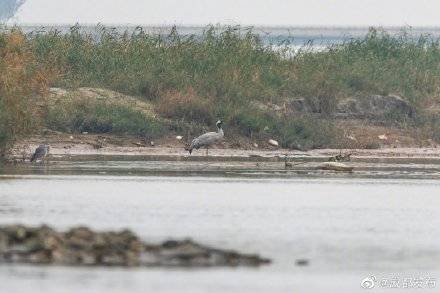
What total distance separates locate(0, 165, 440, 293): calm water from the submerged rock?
1.52 ft

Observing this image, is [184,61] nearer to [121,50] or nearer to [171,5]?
[121,50]

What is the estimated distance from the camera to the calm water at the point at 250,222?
17750 millimetres

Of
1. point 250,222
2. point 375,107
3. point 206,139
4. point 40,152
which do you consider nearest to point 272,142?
point 206,139

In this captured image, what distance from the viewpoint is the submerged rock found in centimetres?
1884

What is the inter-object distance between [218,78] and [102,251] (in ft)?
86.2

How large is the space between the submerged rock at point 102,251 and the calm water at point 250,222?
1.52ft

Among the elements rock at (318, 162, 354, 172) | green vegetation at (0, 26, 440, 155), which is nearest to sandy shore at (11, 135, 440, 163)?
green vegetation at (0, 26, 440, 155)

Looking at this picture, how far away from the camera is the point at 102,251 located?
19078 millimetres

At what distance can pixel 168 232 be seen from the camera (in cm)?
2223

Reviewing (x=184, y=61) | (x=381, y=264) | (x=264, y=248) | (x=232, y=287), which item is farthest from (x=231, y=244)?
(x=184, y=61)

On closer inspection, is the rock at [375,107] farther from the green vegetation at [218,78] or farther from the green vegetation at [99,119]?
the green vegetation at [99,119]

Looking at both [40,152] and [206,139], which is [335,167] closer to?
[206,139]

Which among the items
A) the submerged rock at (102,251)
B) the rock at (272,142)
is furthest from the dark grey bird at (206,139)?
the submerged rock at (102,251)

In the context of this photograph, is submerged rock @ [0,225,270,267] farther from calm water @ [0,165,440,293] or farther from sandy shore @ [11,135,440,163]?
sandy shore @ [11,135,440,163]
